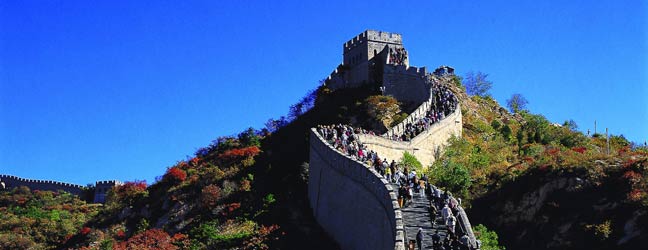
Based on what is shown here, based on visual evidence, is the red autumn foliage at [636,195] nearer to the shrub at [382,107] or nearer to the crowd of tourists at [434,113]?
the crowd of tourists at [434,113]

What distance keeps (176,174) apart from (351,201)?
23.6 m

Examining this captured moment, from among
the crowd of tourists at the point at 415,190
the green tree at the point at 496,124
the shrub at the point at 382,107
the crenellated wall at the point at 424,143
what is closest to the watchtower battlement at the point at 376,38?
the shrub at the point at 382,107

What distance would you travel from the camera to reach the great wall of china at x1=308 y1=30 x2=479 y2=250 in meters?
33.5

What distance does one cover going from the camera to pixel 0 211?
85438mm

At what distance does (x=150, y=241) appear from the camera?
172 feet

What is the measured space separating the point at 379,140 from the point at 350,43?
98.5ft

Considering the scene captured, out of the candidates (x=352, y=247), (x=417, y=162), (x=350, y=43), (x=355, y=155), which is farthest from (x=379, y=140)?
(x=350, y=43)

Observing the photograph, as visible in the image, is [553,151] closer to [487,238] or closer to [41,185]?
[487,238]

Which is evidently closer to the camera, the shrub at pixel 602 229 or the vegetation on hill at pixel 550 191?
the shrub at pixel 602 229

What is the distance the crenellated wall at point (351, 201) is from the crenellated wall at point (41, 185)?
50.5m

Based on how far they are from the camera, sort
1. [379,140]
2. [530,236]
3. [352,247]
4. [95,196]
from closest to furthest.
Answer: [352,247], [530,236], [379,140], [95,196]

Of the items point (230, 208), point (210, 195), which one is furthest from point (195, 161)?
point (230, 208)

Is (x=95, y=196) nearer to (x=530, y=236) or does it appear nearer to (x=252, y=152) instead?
(x=252, y=152)

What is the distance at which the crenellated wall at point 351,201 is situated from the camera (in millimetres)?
34875
